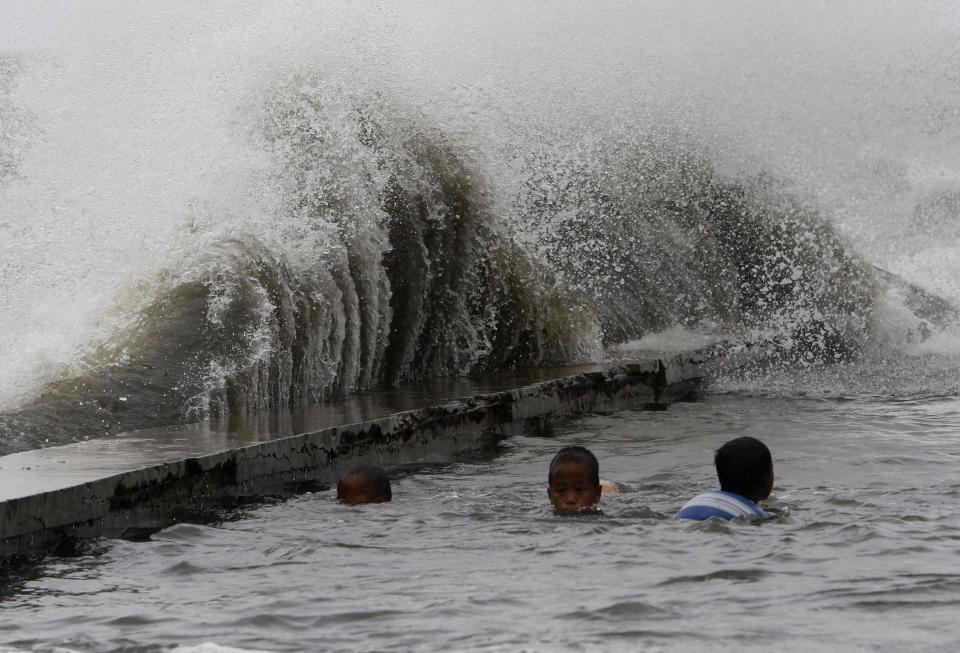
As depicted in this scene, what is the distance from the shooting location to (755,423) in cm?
907

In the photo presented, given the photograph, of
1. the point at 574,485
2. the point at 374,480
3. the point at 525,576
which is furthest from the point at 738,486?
the point at 374,480

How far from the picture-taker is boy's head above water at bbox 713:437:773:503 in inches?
209

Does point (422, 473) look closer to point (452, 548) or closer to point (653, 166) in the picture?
point (452, 548)

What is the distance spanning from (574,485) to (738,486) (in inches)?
27.8

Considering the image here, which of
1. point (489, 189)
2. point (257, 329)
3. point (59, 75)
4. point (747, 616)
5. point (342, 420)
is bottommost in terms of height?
point (747, 616)

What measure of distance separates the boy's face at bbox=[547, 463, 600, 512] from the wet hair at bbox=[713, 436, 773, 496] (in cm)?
57

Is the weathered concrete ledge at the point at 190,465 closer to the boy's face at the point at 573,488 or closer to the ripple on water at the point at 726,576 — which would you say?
the boy's face at the point at 573,488

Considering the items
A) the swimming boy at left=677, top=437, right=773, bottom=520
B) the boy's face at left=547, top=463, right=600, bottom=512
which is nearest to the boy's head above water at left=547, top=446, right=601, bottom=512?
the boy's face at left=547, top=463, right=600, bottom=512

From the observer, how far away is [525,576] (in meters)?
4.27

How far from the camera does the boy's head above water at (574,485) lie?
18.3ft

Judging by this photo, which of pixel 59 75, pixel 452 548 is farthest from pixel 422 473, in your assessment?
pixel 59 75

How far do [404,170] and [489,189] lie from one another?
37.4 inches

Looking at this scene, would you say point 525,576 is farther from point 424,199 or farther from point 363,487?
point 424,199

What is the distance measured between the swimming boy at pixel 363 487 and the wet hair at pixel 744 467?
156 cm
